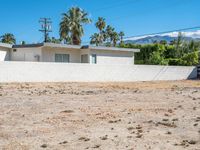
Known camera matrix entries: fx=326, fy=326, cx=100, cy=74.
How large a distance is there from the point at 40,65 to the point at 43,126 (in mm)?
16913

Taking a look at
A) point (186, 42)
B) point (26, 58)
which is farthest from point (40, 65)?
point (186, 42)

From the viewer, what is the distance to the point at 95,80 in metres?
27.5

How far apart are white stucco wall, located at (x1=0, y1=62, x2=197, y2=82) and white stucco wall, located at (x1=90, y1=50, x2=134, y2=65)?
357 cm

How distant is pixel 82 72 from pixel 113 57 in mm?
7758

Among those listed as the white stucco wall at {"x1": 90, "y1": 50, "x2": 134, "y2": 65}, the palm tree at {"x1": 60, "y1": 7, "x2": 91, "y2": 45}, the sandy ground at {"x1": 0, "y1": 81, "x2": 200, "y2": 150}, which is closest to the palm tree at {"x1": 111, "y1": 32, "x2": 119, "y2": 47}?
the palm tree at {"x1": 60, "y1": 7, "x2": 91, "y2": 45}

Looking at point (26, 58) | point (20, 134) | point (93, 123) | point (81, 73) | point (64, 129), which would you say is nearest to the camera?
point (20, 134)

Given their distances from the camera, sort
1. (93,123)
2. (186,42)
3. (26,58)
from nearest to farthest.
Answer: (93,123), (26,58), (186,42)

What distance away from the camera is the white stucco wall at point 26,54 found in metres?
29.4

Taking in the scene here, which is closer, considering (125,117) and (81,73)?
(125,117)

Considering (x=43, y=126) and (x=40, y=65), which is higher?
(x=40, y=65)

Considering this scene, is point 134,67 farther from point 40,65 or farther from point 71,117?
point 71,117

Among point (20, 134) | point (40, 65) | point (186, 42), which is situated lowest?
point (20, 134)

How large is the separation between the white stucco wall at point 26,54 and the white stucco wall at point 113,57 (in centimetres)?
536

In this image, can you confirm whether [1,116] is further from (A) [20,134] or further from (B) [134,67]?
(B) [134,67]
